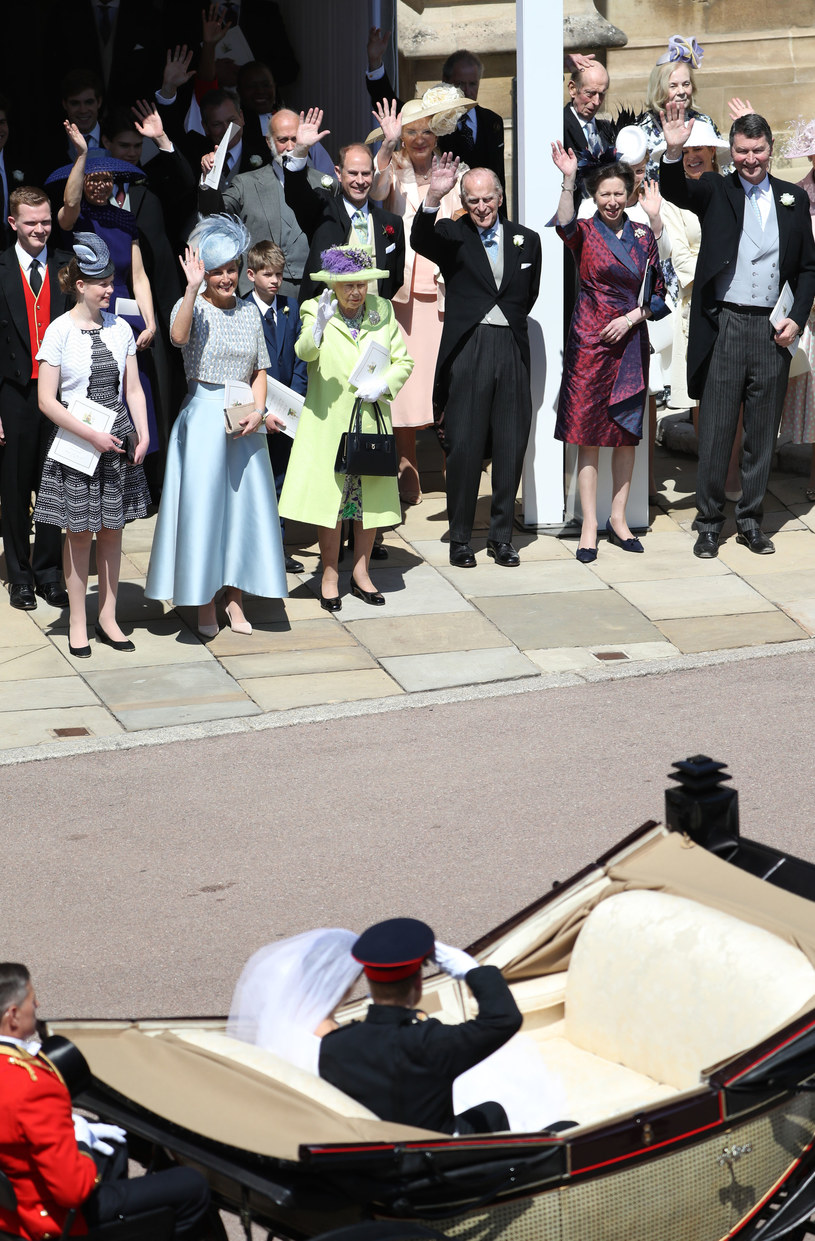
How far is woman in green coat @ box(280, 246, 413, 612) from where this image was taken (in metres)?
8.52

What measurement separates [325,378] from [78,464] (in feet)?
4.58

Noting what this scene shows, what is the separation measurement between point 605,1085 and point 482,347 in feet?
18.4

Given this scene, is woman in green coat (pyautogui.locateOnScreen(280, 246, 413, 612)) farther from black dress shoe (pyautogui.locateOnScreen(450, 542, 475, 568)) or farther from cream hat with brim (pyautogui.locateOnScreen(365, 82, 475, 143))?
cream hat with brim (pyautogui.locateOnScreen(365, 82, 475, 143))

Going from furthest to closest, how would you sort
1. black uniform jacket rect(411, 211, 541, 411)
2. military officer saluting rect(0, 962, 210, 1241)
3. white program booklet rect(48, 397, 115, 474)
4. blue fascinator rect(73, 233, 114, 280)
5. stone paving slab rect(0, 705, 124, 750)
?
1. black uniform jacket rect(411, 211, 541, 411)
2. white program booklet rect(48, 397, 115, 474)
3. blue fascinator rect(73, 233, 114, 280)
4. stone paving slab rect(0, 705, 124, 750)
5. military officer saluting rect(0, 962, 210, 1241)

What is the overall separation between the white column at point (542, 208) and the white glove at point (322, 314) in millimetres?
1720

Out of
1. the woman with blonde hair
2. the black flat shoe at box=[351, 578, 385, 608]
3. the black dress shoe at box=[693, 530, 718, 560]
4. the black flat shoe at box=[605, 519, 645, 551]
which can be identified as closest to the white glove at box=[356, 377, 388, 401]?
the black flat shoe at box=[351, 578, 385, 608]

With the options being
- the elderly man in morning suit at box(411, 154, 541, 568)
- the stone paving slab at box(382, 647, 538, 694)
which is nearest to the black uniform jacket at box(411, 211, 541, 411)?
the elderly man in morning suit at box(411, 154, 541, 568)

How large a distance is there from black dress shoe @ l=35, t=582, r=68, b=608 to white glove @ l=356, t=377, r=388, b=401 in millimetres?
1842

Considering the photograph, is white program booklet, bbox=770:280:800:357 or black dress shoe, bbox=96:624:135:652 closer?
black dress shoe, bbox=96:624:135:652

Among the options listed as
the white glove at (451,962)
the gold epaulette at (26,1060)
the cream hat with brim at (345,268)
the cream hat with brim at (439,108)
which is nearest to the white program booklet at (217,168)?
the cream hat with brim at (439,108)

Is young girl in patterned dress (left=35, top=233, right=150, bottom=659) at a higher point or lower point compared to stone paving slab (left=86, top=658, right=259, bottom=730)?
higher

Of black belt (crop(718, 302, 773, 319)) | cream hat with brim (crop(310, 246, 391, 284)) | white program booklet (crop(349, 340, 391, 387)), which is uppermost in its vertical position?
cream hat with brim (crop(310, 246, 391, 284))

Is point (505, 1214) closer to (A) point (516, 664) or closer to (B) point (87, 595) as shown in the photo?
(A) point (516, 664)

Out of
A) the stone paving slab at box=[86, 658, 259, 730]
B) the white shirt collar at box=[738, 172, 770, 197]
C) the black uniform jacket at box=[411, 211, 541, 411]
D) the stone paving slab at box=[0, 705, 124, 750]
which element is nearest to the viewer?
the stone paving slab at box=[0, 705, 124, 750]
